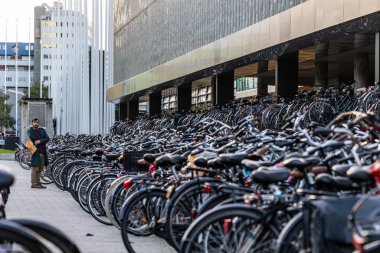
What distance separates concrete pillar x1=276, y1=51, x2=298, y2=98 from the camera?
2655cm

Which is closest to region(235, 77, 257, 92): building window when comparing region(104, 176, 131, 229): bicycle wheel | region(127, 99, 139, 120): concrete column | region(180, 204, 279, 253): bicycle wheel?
region(127, 99, 139, 120): concrete column

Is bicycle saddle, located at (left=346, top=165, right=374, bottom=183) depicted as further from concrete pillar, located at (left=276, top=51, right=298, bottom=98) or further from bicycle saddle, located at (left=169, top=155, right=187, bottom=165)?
concrete pillar, located at (left=276, top=51, right=298, bottom=98)

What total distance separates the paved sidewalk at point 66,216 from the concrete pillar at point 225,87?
16.1 meters

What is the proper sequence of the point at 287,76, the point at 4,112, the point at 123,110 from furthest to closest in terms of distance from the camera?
1. the point at 4,112
2. the point at 123,110
3. the point at 287,76

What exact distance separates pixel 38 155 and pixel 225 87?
16.7m

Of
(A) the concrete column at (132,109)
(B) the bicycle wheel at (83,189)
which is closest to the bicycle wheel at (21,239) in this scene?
(B) the bicycle wheel at (83,189)

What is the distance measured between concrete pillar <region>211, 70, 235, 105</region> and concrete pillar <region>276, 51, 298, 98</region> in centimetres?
665

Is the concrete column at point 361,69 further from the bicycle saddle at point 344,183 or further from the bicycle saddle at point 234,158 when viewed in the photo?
the bicycle saddle at point 344,183

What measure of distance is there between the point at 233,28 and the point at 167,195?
2215cm

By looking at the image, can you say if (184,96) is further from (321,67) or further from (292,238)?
(292,238)

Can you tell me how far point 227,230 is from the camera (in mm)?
5168

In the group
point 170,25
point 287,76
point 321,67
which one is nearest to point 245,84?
point 170,25

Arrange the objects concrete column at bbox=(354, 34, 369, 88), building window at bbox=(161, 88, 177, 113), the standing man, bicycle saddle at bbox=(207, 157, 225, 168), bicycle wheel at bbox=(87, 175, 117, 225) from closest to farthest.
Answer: bicycle saddle at bbox=(207, 157, 225, 168)
bicycle wheel at bbox=(87, 175, 117, 225)
the standing man
concrete column at bbox=(354, 34, 369, 88)
building window at bbox=(161, 88, 177, 113)

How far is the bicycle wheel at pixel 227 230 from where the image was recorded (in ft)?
16.2
